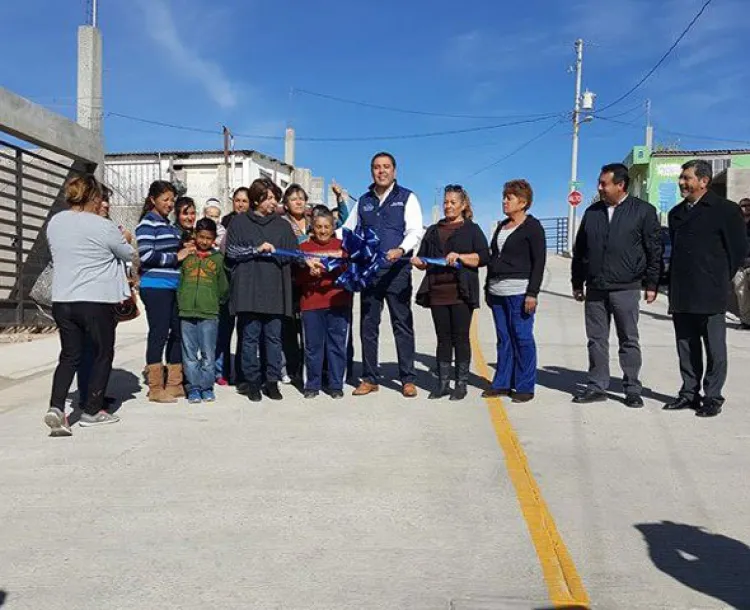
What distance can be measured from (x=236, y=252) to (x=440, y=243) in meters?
1.88

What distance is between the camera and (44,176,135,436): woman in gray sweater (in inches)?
204

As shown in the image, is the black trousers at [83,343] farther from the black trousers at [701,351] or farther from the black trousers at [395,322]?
the black trousers at [701,351]

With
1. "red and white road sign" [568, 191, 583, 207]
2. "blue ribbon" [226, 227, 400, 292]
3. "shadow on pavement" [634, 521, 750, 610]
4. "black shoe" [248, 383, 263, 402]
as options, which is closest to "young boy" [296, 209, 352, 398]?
"blue ribbon" [226, 227, 400, 292]

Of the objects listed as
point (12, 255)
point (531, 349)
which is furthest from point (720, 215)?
Answer: point (12, 255)

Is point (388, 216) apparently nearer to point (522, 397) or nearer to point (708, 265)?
point (522, 397)

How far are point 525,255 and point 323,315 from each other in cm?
193

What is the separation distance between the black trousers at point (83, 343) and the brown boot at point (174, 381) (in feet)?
3.01

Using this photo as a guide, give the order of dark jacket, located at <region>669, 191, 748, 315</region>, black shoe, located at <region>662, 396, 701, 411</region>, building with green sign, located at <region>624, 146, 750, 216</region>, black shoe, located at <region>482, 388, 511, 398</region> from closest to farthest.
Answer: dark jacket, located at <region>669, 191, 748, 315</region> → black shoe, located at <region>662, 396, 701, 411</region> → black shoe, located at <region>482, 388, 511, 398</region> → building with green sign, located at <region>624, 146, 750, 216</region>

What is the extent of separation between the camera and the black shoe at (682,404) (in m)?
5.95

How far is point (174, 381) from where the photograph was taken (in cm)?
643

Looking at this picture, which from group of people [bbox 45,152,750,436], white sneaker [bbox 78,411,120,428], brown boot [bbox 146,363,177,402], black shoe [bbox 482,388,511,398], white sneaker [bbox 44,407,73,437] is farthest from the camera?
black shoe [bbox 482,388,511,398]

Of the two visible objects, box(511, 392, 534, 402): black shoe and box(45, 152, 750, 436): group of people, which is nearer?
box(45, 152, 750, 436): group of people

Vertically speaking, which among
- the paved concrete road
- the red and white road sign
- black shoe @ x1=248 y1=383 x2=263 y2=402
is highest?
the red and white road sign

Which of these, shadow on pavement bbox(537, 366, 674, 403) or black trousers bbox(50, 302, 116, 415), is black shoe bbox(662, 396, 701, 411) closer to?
shadow on pavement bbox(537, 366, 674, 403)
